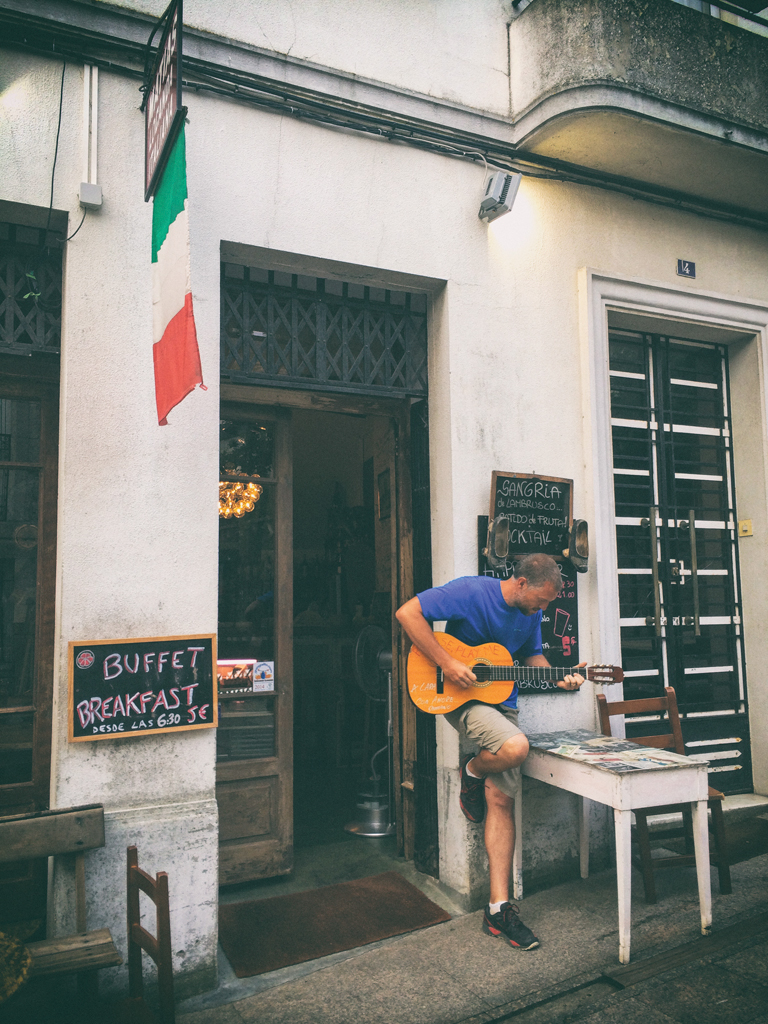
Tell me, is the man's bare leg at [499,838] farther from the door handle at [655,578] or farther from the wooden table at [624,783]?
the door handle at [655,578]

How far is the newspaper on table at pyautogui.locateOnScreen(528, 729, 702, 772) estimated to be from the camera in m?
3.63

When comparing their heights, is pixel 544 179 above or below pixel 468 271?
above

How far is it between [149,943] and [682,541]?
182 inches

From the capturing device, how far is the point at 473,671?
3.97 meters

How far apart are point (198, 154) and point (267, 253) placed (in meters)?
0.62

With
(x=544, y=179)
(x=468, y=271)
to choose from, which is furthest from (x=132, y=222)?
(x=544, y=179)

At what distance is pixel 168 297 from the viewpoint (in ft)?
10.3

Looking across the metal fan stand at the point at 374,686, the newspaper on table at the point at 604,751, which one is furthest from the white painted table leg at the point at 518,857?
the metal fan stand at the point at 374,686

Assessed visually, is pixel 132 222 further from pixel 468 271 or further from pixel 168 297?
pixel 468 271

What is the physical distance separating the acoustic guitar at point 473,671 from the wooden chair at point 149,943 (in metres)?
1.66

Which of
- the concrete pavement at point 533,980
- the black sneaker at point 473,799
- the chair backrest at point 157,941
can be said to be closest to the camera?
the chair backrest at point 157,941

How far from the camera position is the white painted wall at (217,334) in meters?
3.48

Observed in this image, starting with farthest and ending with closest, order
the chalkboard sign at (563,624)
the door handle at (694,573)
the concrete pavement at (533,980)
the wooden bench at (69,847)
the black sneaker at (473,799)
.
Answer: the door handle at (694,573) → the chalkboard sign at (563,624) → the black sneaker at (473,799) → the concrete pavement at (533,980) → the wooden bench at (69,847)

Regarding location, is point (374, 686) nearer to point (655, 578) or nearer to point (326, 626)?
point (326, 626)
